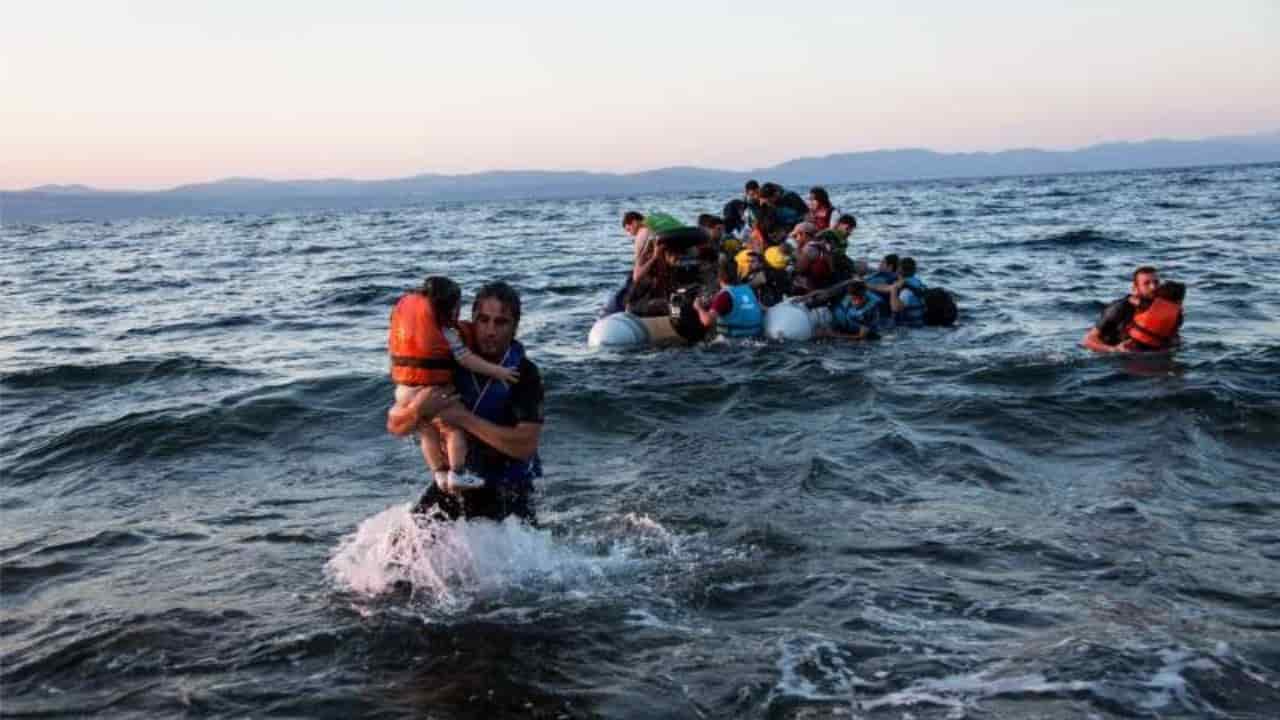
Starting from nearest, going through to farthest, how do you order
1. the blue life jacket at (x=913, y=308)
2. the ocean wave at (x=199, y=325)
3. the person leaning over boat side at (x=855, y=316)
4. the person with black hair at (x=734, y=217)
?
the person leaning over boat side at (x=855, y=316)
the blue life jacket at (x=913, y=308)
the person with black hair at (x=734, y=217)
the ocean wave at (x=199, y=325)

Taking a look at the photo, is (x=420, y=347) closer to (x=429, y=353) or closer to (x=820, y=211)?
(x=429, y=353)

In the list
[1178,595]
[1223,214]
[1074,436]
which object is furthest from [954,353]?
[1223,214]

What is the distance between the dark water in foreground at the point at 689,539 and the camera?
5309 millimetres

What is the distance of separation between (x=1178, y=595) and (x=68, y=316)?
21.1m

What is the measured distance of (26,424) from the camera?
1170 centimetres

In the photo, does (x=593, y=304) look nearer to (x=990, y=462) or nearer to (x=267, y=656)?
(x=990, y=462)

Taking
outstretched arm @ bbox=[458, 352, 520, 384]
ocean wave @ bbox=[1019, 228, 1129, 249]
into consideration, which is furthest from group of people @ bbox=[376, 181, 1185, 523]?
ocean wave @ bbox=[1019, 228, 1129, 249]

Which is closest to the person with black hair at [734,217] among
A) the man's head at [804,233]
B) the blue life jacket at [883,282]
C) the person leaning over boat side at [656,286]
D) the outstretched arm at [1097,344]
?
the man's head at [804,233]

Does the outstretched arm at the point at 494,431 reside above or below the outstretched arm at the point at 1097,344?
above

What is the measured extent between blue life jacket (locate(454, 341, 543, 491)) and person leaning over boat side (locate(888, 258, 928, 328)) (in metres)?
11.2

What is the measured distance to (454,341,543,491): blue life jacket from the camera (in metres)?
5.81

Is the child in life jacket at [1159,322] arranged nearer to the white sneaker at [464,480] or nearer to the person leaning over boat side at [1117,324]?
the person leaning over boat side at [1117,324]

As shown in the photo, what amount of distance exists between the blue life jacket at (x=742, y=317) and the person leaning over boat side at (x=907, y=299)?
2249 millimetres

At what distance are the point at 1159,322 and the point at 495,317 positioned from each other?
A: 10.3 m
